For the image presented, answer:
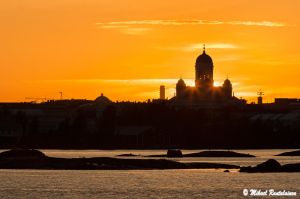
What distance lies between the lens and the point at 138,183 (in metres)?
125

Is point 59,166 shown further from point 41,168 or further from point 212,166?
point 212,166

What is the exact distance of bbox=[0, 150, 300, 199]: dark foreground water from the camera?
113625 mm

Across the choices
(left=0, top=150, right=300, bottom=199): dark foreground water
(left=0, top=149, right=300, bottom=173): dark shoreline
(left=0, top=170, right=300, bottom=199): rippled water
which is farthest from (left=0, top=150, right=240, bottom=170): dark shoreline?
(left=0, top=170, right=300, bottom=199): rippled water

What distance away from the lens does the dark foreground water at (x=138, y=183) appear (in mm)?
113625

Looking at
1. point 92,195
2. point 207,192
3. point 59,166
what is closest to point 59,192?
point 92,195

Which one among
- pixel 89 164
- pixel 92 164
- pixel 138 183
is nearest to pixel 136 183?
pixel 138 183

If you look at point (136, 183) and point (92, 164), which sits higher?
point (92, 164)

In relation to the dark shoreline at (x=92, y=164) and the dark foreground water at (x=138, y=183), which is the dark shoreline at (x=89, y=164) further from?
the dark foreground water at (x=138, y=183)

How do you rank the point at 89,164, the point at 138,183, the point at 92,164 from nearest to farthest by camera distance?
1. the point at 138,183
2. the point at 89,164
3. the point at 92,164

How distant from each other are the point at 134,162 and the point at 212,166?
7558 millimetres

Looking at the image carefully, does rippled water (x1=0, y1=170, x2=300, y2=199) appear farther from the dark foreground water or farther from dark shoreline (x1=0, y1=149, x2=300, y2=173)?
dark shoreline (x1=0, y1=149, x2=300, y2=173)

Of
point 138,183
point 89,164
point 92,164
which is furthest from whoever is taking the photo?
point 92,164

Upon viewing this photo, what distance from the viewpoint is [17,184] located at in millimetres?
122375

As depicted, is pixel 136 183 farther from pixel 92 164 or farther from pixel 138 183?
pixel 92 164
